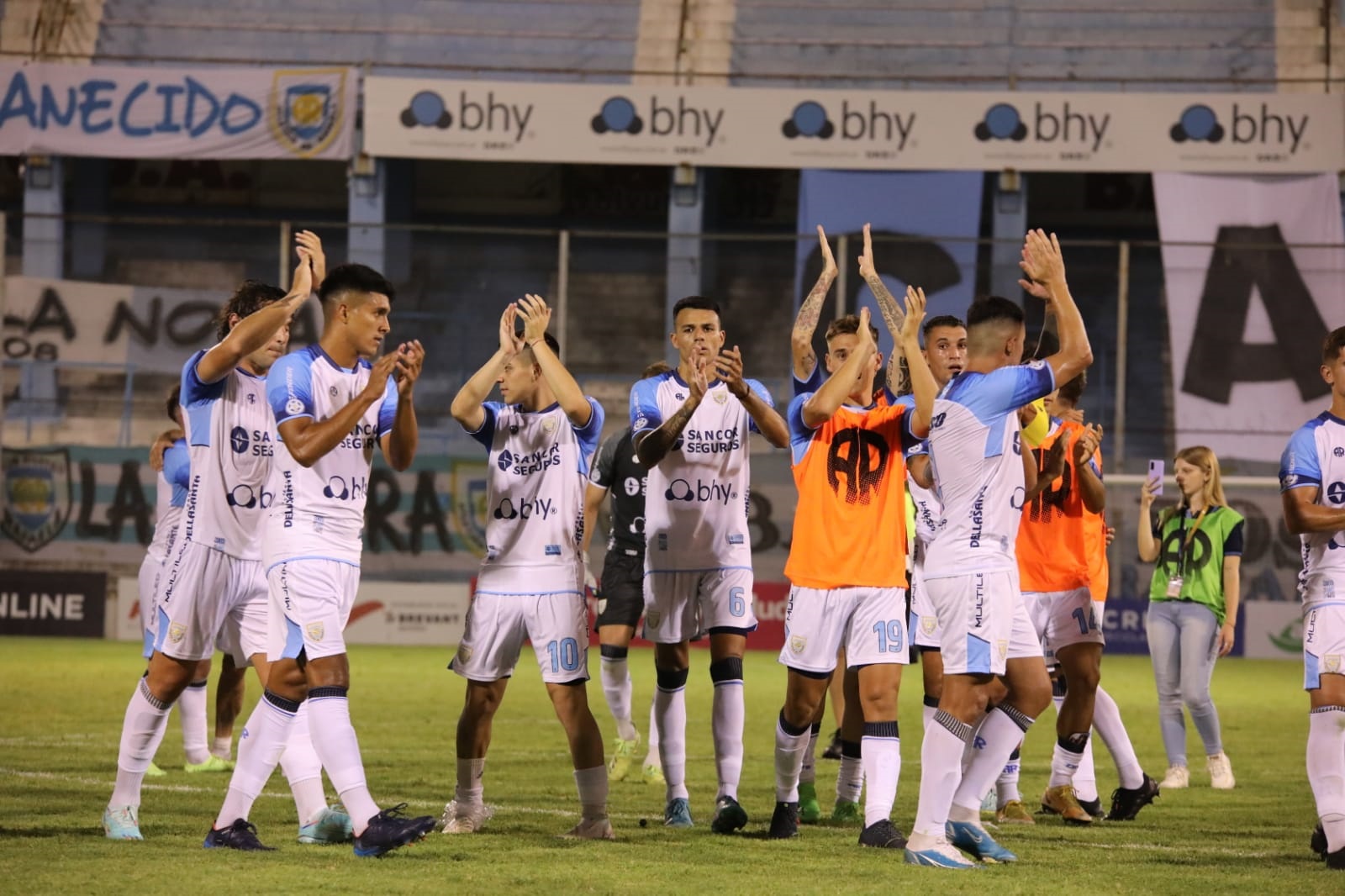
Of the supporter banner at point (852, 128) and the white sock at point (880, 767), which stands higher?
the supporter banner at point (852, 128)

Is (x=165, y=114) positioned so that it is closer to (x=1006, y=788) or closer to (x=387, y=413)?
(x=387, y=413)

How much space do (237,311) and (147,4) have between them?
1018 inches

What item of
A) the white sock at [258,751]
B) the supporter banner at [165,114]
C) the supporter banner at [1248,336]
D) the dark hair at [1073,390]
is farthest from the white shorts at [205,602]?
the supporter banner at [165,114]

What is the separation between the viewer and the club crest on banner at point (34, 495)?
2320 cm

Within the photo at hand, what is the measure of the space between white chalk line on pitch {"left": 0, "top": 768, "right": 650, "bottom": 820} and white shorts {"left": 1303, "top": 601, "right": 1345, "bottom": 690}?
11.5 ft

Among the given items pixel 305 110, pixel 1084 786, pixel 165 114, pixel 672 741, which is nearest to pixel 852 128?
pixel 305 110

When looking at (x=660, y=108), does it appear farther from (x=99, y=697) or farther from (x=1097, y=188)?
(x=99, y=697)

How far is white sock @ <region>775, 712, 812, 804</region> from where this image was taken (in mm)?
8086

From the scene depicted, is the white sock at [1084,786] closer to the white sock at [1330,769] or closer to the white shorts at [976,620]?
the white sock at [1330,769]

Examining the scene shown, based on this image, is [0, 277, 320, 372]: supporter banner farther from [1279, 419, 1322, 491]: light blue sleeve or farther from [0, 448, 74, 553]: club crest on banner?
[1279, 419, 1322, 491]: light blue sleeve

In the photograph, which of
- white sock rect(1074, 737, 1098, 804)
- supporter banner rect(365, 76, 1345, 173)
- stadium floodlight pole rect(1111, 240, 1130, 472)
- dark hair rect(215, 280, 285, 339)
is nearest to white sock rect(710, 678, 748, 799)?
white sock rect(1074, 737, 1098, 804)

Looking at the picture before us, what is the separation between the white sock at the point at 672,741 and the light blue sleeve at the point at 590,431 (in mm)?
1440

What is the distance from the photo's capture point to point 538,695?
55.1 feet

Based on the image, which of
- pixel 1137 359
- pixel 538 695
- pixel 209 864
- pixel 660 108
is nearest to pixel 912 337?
pixel 209 864
